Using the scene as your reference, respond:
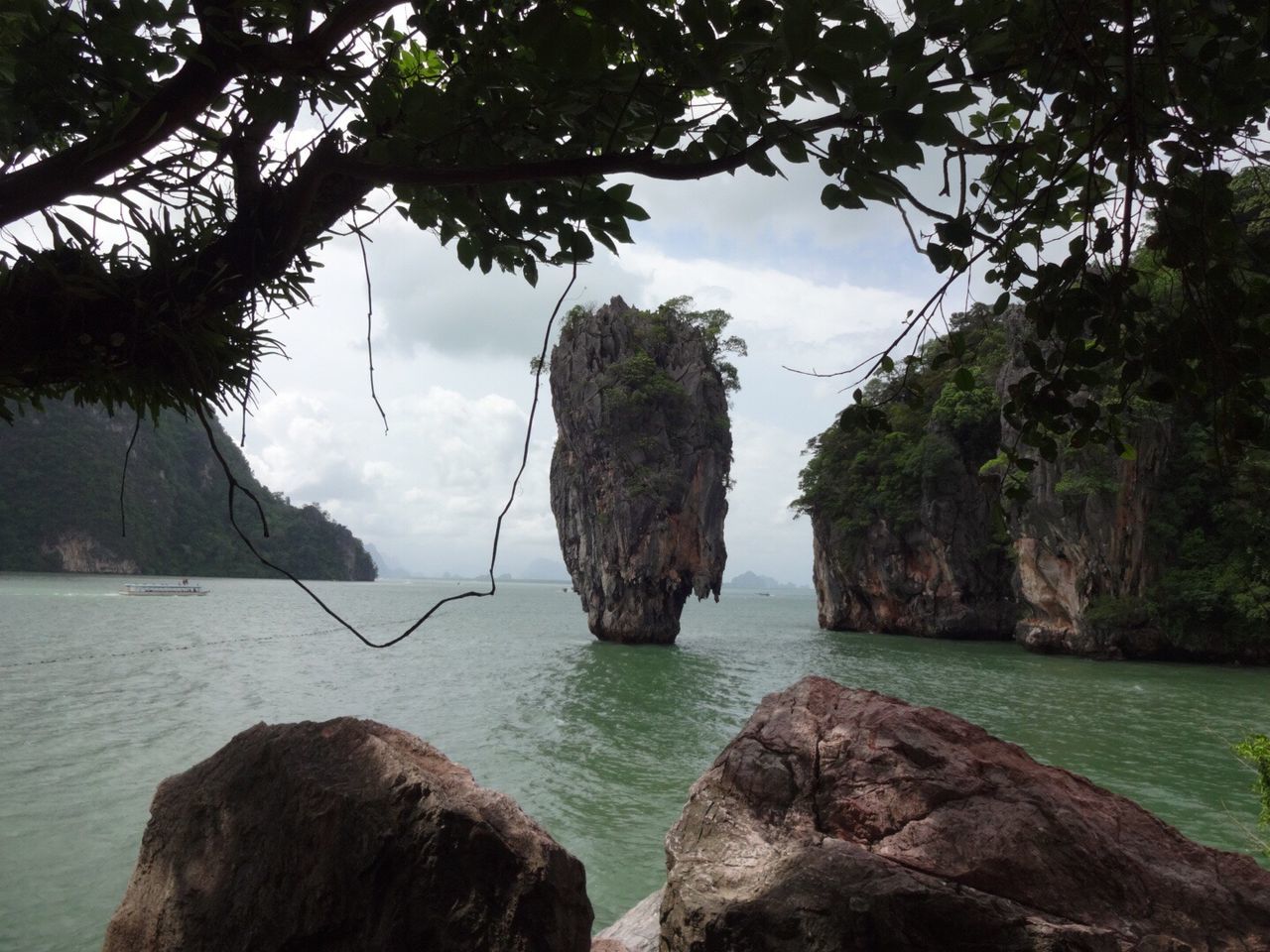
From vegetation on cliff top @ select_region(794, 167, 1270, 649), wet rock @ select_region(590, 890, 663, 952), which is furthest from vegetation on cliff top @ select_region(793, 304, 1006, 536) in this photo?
wet rock @ select_region(590, 890, 663, 952)

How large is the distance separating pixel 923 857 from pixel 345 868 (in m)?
1.73

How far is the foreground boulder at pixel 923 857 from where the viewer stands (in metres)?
2.14

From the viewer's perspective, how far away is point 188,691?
16812 mm

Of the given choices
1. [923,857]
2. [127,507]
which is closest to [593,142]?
[923,857]

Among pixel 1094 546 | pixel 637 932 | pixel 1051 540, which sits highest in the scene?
pixel 1051 540

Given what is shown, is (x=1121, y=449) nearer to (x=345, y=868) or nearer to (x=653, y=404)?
(x=345, y=868)

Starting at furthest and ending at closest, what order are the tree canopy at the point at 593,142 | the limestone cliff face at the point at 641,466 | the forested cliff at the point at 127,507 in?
the forested cliff at the point at 127,507 < the limestone cliff face at the point at 641,466 < the tree canopy at the point at 593,142

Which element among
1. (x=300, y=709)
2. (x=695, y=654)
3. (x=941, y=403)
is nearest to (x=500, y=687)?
(x=300, y=709)

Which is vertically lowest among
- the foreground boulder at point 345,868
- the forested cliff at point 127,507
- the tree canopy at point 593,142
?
the foreground boulder at point 345,868

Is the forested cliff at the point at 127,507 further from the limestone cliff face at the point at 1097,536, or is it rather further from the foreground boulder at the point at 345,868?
the foreground boulder at the point at 345,868

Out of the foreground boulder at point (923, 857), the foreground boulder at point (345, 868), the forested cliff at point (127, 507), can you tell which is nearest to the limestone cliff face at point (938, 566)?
the foreground boulder at point (923, 857)

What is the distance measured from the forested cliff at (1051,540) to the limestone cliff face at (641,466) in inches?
256

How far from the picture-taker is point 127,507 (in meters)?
72.4

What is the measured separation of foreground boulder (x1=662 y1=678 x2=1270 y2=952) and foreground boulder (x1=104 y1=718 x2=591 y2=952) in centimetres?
50
